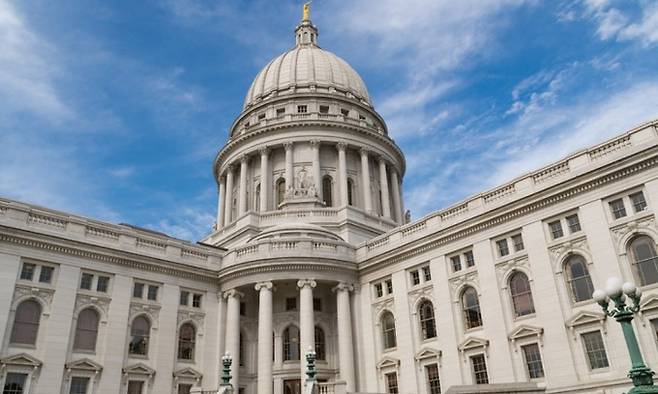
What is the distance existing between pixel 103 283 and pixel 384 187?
106 feet

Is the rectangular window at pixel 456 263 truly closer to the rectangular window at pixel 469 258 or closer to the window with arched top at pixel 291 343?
the rectangular window at pixel 469 258

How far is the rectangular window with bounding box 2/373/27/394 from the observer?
101 feet

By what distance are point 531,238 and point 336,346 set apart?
55.1ft

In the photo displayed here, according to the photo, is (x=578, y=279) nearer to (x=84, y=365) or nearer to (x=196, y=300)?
(x=196, y=300)

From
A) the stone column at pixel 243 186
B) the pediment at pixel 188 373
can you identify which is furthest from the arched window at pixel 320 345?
the stone column at pixel 243 186

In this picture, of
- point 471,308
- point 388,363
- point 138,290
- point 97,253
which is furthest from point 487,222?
point 97,253

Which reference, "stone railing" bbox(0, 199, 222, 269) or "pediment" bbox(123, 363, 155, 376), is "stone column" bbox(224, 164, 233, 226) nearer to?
"stone railing" bbox(0, 199, 222, 269)

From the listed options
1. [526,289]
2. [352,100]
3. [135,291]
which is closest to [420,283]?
[526,289]

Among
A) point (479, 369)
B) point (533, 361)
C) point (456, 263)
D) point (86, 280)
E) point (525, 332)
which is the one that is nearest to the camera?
point (533, 361)

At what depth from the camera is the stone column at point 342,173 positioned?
5674 cm

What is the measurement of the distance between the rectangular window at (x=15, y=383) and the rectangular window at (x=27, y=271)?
226 inches

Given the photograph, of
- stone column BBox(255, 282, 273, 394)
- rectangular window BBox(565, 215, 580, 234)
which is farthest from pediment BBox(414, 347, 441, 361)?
rectangular window BBox(565, 215, 580, 234)

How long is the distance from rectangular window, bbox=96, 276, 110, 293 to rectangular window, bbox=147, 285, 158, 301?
289 centimetres

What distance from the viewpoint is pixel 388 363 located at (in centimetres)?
3716
